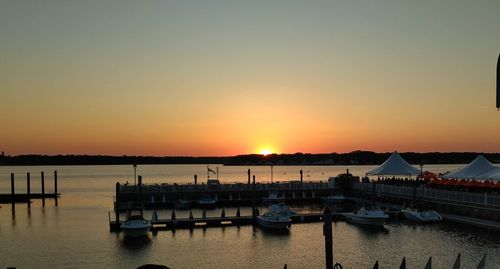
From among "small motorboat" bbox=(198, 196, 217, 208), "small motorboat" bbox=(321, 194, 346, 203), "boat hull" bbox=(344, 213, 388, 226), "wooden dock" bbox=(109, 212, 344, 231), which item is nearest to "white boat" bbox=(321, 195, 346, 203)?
"small motorboat" bbox=(321, 194, 346, 203)

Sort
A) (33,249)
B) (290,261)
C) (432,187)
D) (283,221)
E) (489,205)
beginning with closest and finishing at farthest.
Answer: (290,261) → (33,249) → (489,205) → (283,221) → (432,187)

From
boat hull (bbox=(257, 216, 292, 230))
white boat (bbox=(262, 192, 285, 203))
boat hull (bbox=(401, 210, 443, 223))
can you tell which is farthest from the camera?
white boat (bbox=(262, 192, 285, 203))

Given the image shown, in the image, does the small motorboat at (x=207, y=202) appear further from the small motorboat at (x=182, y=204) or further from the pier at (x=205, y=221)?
the pier at (x=205, y=221)

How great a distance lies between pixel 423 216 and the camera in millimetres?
40000

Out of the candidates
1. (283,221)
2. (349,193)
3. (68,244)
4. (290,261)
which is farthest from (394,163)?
(68,244)

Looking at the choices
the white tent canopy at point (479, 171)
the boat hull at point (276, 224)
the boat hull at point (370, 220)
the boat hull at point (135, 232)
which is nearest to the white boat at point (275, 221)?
the boat hull at point (276, 224)

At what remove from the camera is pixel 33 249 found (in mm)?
33469

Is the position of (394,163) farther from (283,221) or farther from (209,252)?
(209,252)

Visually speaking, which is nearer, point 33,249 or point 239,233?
point 33,249

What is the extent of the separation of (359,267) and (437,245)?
295 inches

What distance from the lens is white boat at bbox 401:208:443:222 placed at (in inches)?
1547

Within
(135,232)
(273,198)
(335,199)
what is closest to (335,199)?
(335,199)

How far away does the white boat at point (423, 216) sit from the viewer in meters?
39.3

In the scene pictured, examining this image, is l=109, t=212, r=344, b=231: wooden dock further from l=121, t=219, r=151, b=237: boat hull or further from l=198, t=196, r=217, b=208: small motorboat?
l=198, t=196, r=217, b=208: small motorboat
